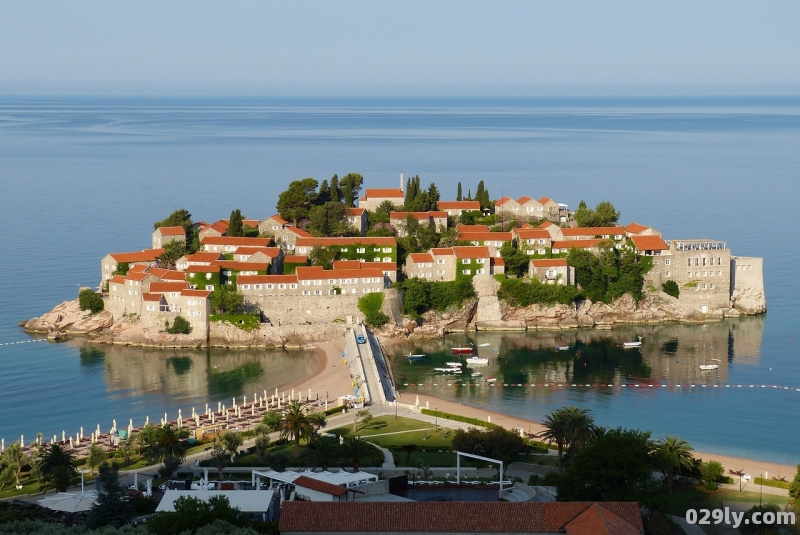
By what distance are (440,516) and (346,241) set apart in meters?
41.8

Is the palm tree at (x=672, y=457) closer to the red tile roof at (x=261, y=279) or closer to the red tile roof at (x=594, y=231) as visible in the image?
the red tile roof at (x=261, y=279)

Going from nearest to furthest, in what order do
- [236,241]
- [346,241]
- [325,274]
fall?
[325,274], [346,241], [236,241]

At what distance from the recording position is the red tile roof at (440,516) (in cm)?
3066

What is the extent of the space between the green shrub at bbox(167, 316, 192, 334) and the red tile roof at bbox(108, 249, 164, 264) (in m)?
7.54

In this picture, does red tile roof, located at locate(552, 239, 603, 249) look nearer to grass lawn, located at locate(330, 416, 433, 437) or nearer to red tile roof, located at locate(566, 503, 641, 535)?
grass lawn, located at locate(330, 416, 433, 437)

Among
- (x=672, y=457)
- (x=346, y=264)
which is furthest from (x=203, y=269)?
(x=672, y=457)

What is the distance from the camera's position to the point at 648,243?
73812mm

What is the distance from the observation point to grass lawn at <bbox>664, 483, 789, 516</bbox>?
122ft

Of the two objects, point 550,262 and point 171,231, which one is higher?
point 171,231

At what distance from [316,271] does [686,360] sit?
21.8 metres

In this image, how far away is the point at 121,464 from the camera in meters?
42.9

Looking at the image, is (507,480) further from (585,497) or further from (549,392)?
(549,392)

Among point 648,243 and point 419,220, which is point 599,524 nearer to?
point 648,243

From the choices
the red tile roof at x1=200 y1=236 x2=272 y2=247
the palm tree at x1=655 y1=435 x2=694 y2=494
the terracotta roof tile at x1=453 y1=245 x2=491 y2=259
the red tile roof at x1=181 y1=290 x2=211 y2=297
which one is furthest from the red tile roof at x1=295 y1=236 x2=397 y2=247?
the palm tree at x1=655 y1=435 x2=694 y2=494
